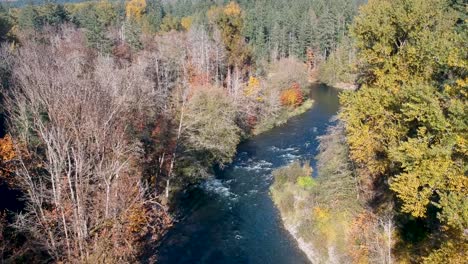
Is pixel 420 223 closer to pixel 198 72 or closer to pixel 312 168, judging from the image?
pixel 312 168

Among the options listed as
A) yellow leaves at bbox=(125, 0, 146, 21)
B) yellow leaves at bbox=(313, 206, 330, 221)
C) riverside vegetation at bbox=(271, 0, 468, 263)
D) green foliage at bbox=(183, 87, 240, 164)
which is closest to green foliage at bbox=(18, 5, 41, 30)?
yellow leaves at bbox=(125, 0, 146, 21)

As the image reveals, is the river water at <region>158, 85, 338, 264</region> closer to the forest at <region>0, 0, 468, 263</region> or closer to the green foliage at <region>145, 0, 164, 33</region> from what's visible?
the forest at <region>0, 0, 468, 263</region>

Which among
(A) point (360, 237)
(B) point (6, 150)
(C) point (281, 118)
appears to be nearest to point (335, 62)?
(C) point (281, 118)

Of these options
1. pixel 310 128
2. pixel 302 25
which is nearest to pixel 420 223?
pixel 310 128

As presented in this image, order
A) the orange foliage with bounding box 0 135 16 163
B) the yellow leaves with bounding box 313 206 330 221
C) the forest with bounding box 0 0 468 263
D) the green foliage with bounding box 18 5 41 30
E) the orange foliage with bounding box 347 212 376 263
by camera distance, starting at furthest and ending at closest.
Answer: the green foliage with bounding box 18 5 41 30 → the orange foliage with bounding box 0 135 16 163 → the yellow leaves with bounding box 313 206 330 221 → the orange foliage with bounding box 347 212 376 263 → the forest with bounding box 0 0 468 263

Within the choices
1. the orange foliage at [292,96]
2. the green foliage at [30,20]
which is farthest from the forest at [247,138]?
the green foliage at [30,20]

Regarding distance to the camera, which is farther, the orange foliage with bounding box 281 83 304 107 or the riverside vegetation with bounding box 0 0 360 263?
the orange foliage with bounding box 281 83 304 107

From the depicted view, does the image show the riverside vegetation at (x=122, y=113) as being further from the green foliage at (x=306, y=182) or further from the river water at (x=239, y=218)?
the green foliage at (x=306, y=182)
